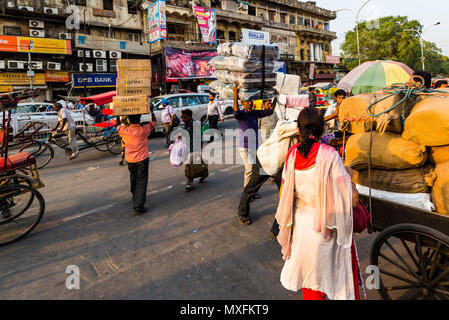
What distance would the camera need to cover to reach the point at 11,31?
20.7 meters

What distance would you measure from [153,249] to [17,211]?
239 cm

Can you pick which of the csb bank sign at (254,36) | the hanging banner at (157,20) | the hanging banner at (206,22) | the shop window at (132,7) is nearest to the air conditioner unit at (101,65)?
the hanging banner at (157,20)

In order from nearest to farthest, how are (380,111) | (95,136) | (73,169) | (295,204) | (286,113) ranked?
1. (295,204)
2. (380,111)
3. (73,169)
4. (286,113)
5. (95,136)

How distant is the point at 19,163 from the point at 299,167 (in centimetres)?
397

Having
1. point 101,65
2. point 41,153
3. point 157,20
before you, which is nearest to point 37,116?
point 41,153

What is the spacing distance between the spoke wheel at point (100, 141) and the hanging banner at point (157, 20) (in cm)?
1640

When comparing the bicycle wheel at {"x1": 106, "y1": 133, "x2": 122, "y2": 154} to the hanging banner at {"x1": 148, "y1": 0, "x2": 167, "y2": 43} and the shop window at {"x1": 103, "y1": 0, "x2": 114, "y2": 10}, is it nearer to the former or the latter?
the hanging banner at {"x1": 148, "y1": 0, "x2": 167, "y2": 43}

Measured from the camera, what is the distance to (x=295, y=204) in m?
2.11

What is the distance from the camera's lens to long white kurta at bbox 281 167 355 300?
1.93 metres

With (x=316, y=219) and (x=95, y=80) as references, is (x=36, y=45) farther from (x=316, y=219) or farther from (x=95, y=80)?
(x=316, y=219)

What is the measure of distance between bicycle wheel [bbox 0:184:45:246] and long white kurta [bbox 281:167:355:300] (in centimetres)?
352
